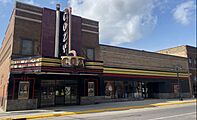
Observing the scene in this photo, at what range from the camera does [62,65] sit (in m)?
17.6

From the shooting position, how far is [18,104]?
59.9ft

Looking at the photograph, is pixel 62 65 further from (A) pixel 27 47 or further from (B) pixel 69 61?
(A) pixel 27 47

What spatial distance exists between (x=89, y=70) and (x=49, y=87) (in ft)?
19.1


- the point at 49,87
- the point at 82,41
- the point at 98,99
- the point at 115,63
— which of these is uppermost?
the point at 82,41

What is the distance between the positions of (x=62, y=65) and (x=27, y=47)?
5353mm

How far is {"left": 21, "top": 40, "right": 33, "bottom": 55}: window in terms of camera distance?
19.9 metres

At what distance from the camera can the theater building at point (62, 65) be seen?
59.1ft

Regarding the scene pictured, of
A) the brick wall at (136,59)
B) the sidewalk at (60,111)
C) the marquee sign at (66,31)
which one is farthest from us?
the brick wall at (136,59)

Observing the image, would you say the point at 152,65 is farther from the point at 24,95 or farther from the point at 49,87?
the point at 24,95

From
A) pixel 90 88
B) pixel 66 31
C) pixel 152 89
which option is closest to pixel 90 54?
pixel 90 88

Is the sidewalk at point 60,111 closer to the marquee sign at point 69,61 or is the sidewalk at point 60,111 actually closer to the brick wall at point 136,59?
the marquee sign at point 69,61

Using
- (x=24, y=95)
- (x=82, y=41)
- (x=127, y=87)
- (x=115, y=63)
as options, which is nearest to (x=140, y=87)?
(x=127, y=87)

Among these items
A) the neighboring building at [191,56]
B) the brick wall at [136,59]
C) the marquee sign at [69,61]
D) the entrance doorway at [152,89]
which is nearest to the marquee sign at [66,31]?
the marquee sign at [69,61]

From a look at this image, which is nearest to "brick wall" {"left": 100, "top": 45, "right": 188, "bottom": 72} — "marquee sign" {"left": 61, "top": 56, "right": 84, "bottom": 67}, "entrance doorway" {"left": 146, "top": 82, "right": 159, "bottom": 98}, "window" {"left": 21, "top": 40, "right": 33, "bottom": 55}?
"entrance doorway" {"left": 146, "top": 82, "right": 159, "bottom": 98}
